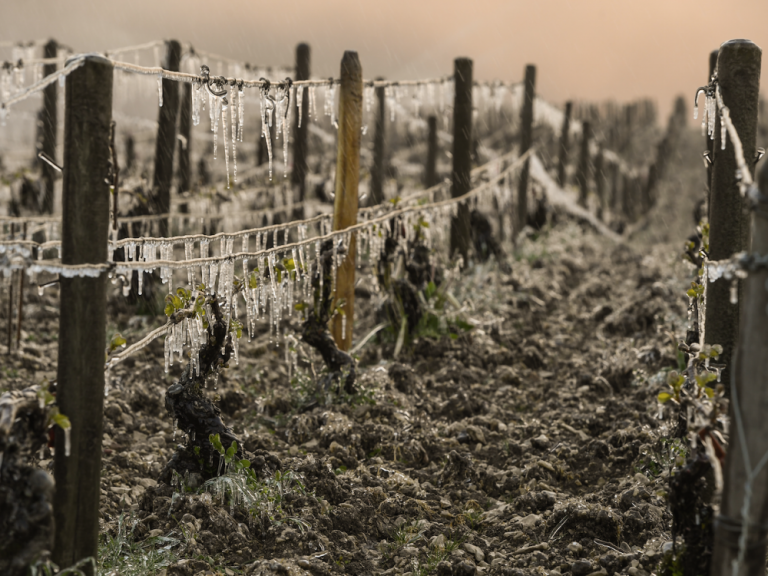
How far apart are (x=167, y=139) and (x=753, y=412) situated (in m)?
5.54

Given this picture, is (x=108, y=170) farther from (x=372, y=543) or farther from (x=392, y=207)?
(x=392, y=207)

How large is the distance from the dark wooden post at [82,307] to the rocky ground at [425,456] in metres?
0.46

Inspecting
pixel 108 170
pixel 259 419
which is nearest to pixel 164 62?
pixel 259 419

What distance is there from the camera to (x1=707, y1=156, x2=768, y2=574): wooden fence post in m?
1.69

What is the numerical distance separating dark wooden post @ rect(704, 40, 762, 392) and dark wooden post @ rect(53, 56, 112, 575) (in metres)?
2.20

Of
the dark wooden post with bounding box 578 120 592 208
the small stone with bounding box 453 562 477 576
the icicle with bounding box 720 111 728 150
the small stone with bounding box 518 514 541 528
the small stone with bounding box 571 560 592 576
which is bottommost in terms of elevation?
the small stone with bounding box 453 562 477 576

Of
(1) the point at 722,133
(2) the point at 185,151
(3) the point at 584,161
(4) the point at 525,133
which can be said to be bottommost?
(1) the point at 722,133

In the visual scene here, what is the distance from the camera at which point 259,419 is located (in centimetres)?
415

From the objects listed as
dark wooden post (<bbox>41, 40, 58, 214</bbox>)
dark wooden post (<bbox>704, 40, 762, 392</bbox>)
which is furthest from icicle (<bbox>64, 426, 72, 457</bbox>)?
dark wooden post (<bbox>41, 40, 58, 214</bbox>)

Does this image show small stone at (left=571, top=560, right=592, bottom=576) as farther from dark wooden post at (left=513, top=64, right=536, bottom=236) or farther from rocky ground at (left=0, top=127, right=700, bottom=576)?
dark wooden post at (left=513, top=64, right=536, bottom=236)

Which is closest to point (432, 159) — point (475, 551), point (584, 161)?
point (584, 161)

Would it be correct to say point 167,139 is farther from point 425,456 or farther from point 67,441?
point 67,441

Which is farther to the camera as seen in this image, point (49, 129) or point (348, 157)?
point (49, 129)

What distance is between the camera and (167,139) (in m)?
6.13
